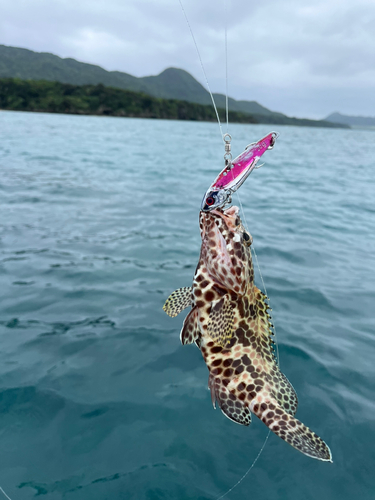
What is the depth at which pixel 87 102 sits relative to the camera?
391ft

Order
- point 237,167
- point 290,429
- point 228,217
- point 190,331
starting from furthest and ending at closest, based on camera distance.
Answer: point 228,217 → point 190,331 → point 237,167 → point 290,429

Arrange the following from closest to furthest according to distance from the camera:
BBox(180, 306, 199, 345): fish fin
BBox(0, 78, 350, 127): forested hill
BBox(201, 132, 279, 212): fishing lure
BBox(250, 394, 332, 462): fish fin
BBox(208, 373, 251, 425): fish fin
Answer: BBox(250, 394, 332, 462): fish fin → BBox(201, 132, 279, 212): fishing lure → BBox(208, 373, 251, 425): fish fin → BBox(180, 306, 199, 345): fish fin → BBox(0, 78, 350, 127): forested hill

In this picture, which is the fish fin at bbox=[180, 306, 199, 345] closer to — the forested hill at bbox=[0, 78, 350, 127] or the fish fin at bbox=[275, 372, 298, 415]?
the fish fin at bbox=[275, 372, 298, 415]

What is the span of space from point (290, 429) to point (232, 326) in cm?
93

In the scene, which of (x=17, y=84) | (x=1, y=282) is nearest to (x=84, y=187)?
(x=1, y=282)

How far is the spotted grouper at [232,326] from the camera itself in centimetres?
321

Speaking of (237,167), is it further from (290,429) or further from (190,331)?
(290,429)

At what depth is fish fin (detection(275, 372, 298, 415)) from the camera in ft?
10.4

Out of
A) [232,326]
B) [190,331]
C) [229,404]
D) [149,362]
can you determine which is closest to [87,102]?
[149,362]

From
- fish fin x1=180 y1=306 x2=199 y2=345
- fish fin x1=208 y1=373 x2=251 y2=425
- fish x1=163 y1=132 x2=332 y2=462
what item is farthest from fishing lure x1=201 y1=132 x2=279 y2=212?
fish fin x1=208 y1=373 x2=251 y2=425

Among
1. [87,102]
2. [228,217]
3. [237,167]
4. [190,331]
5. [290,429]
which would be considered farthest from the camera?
[87,102]

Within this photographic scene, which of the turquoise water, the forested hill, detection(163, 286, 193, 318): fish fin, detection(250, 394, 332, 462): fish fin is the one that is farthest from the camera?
the forested hill

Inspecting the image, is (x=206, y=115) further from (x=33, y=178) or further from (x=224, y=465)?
(x=224, y=465)

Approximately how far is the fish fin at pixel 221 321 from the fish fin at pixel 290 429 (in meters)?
0.60
